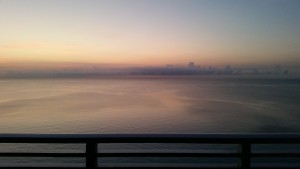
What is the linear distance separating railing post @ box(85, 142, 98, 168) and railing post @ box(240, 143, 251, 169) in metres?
1.35

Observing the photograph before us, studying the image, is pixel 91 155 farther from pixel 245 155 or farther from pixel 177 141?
pixel 245 155

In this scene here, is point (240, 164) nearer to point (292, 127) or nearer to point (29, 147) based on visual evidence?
point (29, 147)

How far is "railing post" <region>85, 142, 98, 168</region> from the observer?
265 cm

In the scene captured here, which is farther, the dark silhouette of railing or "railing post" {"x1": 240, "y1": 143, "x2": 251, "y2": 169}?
"railing post" {"x1": 240, "y1": 143, "x2": 251, "y2": 169}

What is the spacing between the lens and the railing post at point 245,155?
2.61 meters

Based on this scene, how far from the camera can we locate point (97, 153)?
2664 mm

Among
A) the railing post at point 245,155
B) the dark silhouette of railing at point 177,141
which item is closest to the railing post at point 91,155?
the dark silhouette of railing at point 177,141

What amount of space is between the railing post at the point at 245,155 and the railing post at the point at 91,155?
4.42 feet

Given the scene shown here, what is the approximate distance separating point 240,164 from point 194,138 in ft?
1.79

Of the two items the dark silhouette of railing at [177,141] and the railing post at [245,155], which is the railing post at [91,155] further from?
the railing post at [245,155]

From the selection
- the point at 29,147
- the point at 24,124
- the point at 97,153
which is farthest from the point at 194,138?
the point at 24,124

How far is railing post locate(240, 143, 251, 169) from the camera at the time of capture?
2611 millimetres

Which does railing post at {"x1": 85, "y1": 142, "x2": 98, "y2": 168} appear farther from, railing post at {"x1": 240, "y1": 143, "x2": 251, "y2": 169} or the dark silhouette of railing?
railing post at {"x1": 240, "y1": 143, "x2": 251, "y2": 169}

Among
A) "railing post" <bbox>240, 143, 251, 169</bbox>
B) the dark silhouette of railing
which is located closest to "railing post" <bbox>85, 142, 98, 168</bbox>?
the dark silhouette of railing
